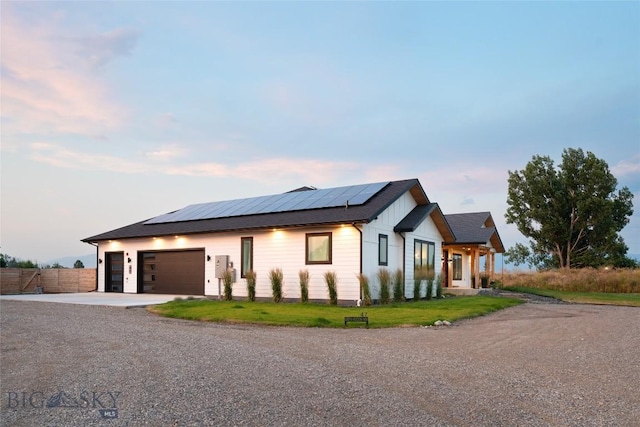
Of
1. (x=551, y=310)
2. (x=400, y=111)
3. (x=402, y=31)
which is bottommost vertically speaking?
(x=551, y=310)

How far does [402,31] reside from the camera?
18.0 meters

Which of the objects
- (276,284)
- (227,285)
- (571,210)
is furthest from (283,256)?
(571,210)

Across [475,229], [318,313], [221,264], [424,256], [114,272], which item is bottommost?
[318,313]

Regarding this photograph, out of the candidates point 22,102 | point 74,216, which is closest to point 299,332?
point 22,102

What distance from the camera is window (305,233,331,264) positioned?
18644 mm

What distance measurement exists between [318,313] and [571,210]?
38.2 m

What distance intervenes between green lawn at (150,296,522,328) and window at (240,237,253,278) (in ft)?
8.96

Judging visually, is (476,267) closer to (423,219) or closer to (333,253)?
(423,219)

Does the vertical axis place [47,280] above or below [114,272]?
below

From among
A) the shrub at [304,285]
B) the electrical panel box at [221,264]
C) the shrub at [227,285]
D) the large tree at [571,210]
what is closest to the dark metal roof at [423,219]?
the shrub at [304,285]

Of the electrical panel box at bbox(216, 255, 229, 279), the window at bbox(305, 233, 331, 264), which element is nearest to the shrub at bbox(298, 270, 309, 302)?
the window at bbox(305, 233, 331, 264)

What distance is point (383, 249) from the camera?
63.7 feet

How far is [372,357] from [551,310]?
37.5 ft

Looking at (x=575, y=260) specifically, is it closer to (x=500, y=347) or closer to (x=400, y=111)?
(x=400, y=111)
